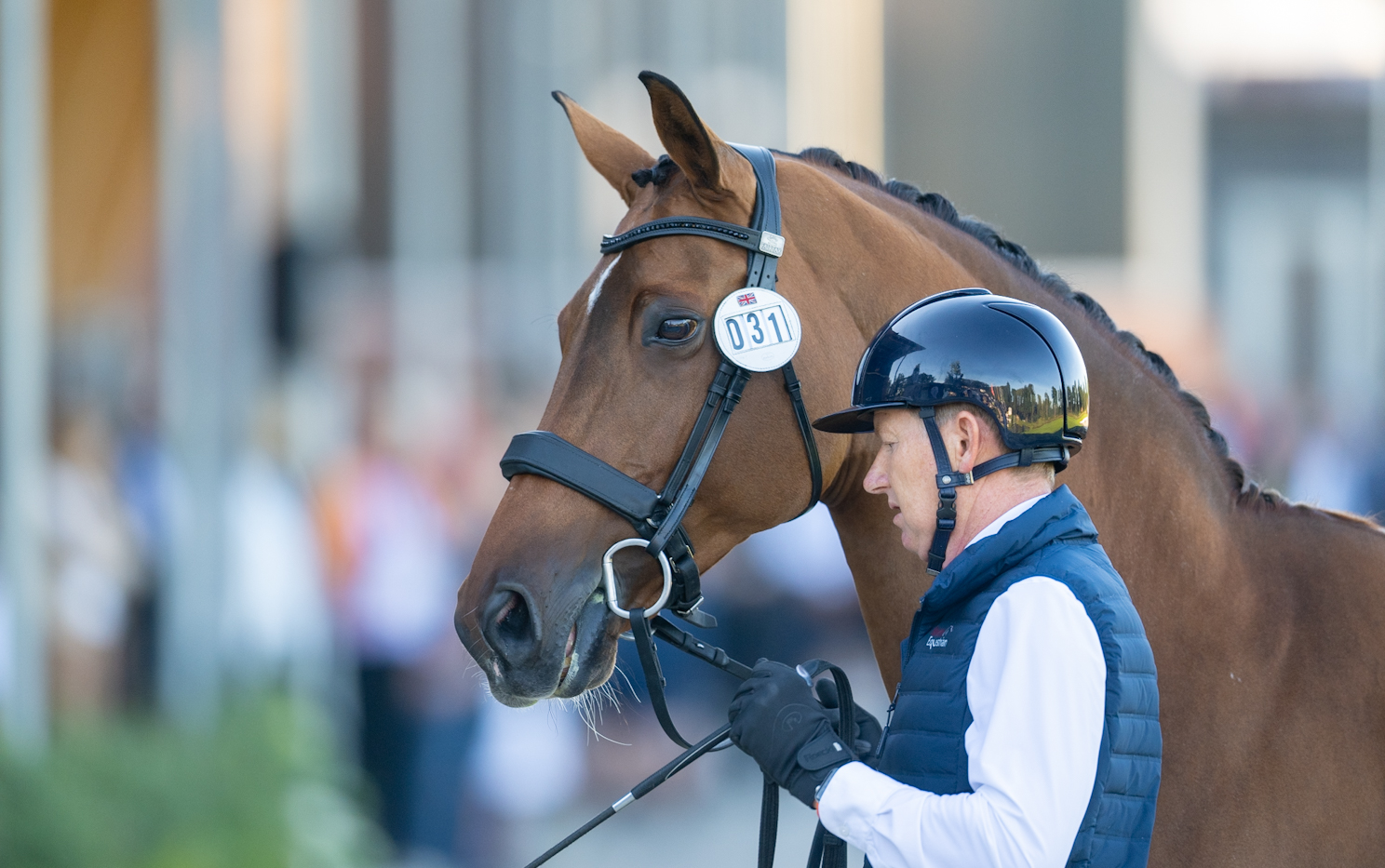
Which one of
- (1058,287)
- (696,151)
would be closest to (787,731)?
(696,151)

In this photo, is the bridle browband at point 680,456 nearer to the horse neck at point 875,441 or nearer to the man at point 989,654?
the horse neck at point 875,441

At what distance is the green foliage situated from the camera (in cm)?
458

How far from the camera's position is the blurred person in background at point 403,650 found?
299 inches

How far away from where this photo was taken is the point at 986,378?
1996 millimetres

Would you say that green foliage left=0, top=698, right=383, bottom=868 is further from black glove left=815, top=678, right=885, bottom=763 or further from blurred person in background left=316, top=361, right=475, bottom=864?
black glove left=815, top=678, right=885, bottom=763

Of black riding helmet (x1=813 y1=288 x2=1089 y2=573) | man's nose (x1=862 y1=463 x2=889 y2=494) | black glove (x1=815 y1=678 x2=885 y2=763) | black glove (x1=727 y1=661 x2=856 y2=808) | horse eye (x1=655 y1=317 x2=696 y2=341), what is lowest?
black glove (x1=815 y1=678 x2=885 y2=763)

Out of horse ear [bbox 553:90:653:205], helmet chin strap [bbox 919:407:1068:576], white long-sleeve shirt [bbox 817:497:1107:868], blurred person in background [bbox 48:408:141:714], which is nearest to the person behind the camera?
white long-sleeve shirt [bbox 817:497:1107:868]

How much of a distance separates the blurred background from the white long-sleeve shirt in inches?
25.8

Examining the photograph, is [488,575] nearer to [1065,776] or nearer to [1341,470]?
[1065,776]

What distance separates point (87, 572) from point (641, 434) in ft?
18.4

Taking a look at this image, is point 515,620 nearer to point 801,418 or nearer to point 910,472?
point 801,418

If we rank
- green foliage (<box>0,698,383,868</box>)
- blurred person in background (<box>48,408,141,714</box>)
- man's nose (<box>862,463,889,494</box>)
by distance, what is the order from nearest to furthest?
man's nose (<box>862,463,889,494</box>) → green foliage (<box>0,698,383,868</box>) → blurred person in background (<box>48,408,141,714</box>)

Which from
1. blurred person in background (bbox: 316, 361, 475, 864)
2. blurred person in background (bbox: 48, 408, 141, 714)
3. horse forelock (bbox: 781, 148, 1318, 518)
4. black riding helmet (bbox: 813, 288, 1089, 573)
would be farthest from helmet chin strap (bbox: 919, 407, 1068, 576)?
blurred person in background (bbox: 316, 361, 475, 864)

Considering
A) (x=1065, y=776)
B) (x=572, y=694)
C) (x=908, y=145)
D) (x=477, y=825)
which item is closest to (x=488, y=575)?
(x=572, y=694)
